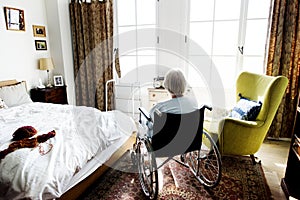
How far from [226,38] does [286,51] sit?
33.4 inches

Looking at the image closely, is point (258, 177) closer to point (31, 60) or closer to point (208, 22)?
point (208, 22)

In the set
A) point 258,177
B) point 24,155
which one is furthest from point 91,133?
point 258,177

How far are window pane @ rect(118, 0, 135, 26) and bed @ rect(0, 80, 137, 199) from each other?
2.00 metres

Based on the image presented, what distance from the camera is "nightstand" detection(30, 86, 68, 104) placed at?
344 centimetres

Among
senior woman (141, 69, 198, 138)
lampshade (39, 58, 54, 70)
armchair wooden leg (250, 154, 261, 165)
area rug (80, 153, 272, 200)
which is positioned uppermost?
lampshade (39, 58, 54, 70)

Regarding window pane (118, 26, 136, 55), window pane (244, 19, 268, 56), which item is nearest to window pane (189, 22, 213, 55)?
window pane (244, 19, 268, 56)

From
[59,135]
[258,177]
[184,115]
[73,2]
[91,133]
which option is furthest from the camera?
[73,2]

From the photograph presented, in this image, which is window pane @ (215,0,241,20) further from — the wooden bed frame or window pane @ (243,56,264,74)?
the wooden bed frame

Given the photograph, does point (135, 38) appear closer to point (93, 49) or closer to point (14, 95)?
point (93, 49)

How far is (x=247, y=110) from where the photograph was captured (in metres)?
2.39

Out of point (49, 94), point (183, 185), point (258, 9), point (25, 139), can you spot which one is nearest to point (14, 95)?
point (49, 94)

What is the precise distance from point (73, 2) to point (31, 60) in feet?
4.22

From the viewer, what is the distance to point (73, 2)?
3791 mm

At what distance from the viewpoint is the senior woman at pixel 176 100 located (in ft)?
6.06
